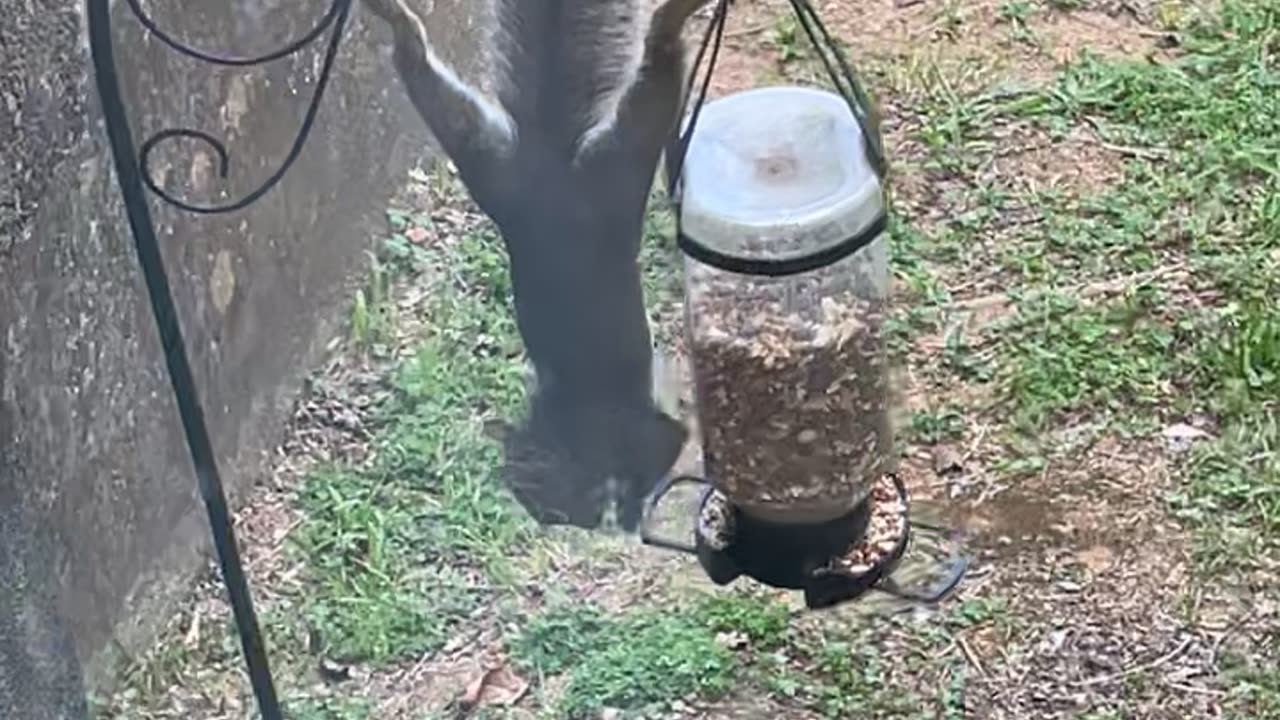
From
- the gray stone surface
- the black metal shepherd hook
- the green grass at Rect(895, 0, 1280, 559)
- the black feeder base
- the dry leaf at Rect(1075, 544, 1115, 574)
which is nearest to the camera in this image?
the black metal shepherd hook

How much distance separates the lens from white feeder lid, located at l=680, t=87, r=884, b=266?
1495 mm

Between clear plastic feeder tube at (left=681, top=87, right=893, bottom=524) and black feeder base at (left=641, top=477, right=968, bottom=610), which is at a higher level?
clear plastic feeder tube at (left=681, top=87, right=893, bottom=524)

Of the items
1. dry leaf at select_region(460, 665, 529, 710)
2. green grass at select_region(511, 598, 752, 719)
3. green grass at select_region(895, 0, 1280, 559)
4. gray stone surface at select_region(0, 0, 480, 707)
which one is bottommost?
green grass at select_region(895, 0, 1280, 559)

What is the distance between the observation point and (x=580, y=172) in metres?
1.51

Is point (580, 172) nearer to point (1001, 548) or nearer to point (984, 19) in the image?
point (1001, 548)

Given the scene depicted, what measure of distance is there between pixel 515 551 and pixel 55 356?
63cm

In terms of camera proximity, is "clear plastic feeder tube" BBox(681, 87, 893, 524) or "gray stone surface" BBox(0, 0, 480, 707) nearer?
"clear plastic feeder tube" BBox(681, 87, 893, 524)

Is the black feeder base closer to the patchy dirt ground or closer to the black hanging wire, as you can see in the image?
the black hanging wire

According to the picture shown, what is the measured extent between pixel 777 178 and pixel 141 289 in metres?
1.11

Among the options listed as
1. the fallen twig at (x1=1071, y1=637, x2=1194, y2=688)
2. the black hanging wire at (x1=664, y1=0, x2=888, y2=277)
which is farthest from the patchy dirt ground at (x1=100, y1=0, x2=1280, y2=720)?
the black hanging wire at (x1=664, y1=0, x2=888, y2=277)

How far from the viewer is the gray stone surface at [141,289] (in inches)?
81.4

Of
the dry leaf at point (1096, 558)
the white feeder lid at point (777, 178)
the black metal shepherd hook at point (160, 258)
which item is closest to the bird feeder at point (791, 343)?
the white feeder lid at point (777, 178)

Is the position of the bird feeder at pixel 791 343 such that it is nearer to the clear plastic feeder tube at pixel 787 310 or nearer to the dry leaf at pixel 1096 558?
the clear plastic feeder tube at pixel 787 310

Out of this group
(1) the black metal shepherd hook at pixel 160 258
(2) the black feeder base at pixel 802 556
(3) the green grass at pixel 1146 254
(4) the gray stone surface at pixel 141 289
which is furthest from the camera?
(3) the green grass at pixel 1146 254
